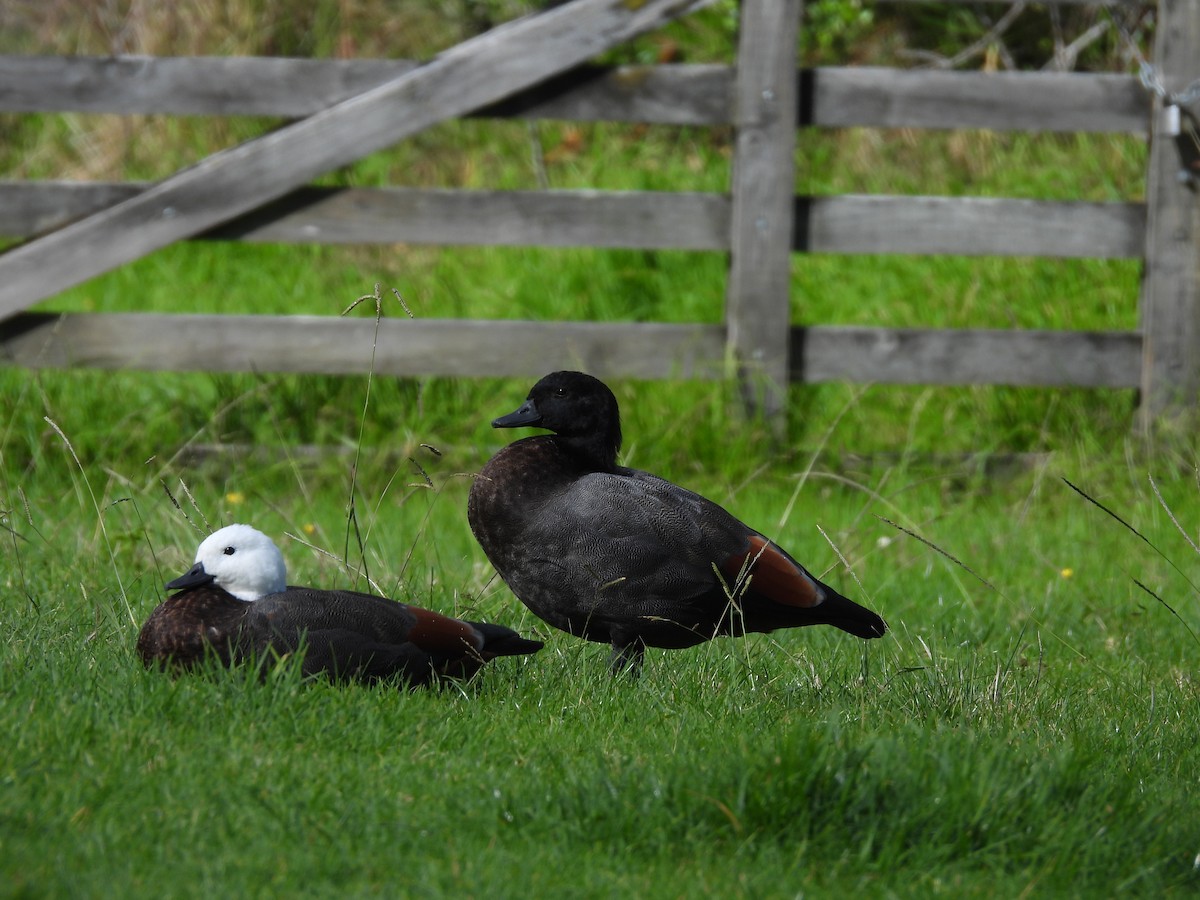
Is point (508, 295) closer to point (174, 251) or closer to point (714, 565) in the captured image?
point (174, 251)

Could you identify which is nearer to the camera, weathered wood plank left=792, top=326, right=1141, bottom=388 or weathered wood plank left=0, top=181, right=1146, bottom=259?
weathered wood plank left=0, top=181, right=1146, bottom=259

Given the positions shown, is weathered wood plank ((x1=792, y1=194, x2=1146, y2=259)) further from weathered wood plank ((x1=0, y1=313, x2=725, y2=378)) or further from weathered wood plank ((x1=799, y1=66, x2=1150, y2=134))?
weathered wood plank ((x1=0, y1=313, x2=725, y2=378))

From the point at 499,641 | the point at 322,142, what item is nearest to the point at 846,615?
the point at 499,641

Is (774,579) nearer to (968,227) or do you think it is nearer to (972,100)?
(968,227)

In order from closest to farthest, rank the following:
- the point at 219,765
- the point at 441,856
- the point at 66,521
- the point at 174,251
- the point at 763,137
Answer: the point at 441,856 → the point at 219,765 → the point at 66,521 → the point at 763,137 → the point at 174,251

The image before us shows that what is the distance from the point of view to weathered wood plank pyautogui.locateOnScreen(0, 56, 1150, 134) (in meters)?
6.01

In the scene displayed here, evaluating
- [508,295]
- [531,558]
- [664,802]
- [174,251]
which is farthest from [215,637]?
[174,251]

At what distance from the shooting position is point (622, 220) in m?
6.21

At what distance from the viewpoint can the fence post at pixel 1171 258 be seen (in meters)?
6.32

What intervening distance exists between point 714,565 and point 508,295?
14.5 feet

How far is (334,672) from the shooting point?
3328 millimetres

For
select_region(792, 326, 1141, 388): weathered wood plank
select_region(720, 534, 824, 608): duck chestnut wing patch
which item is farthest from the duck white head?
select_region(792, 326, 1141, 388): weathered wood plank

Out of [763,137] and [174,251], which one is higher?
[763,137]

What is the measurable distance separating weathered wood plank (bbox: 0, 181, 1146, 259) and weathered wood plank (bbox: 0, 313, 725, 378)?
344 millimetres
